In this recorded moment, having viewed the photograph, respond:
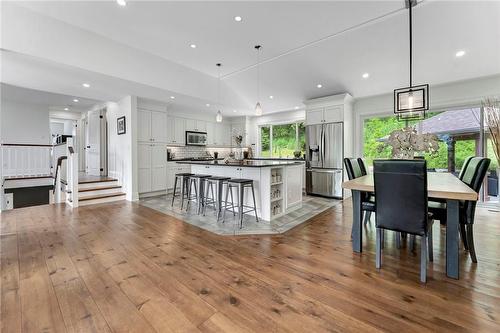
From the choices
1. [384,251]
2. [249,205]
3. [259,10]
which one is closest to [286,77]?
[259,10]

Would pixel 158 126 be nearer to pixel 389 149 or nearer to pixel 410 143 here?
pixel 410 143

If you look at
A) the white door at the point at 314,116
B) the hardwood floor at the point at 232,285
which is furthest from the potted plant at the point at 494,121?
the white door at the point at 314,116

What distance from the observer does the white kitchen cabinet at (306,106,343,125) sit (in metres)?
5.58

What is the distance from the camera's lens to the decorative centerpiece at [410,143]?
2566mm

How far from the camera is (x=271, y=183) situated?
381 centimetres

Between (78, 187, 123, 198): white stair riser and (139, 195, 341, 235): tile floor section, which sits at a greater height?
(78, 187, 123, 198): white stair riser

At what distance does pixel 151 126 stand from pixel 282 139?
4274 millimetres

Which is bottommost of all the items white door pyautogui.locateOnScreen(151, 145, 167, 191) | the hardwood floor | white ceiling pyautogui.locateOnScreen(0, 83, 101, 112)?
the hardwood floor

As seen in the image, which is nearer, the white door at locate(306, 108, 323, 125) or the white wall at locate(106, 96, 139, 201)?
the white wall at locate(106, 96, 139, 201)

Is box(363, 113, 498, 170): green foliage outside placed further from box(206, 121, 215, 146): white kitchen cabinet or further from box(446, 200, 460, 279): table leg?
box(206, 121, 215, 146): white kitchen cabinet

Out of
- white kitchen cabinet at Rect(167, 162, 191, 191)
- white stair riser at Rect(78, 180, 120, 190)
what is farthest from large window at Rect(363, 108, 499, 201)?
white stair riser at Rect(78, 180, 120, 190)

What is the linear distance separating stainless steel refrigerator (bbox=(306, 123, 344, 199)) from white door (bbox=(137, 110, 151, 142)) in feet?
14.2

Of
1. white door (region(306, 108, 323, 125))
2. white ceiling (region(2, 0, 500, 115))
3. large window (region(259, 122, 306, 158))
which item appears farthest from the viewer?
large window (region(259, 122, 306, 158))

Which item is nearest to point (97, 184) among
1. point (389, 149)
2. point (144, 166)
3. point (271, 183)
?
point (144, 166)
